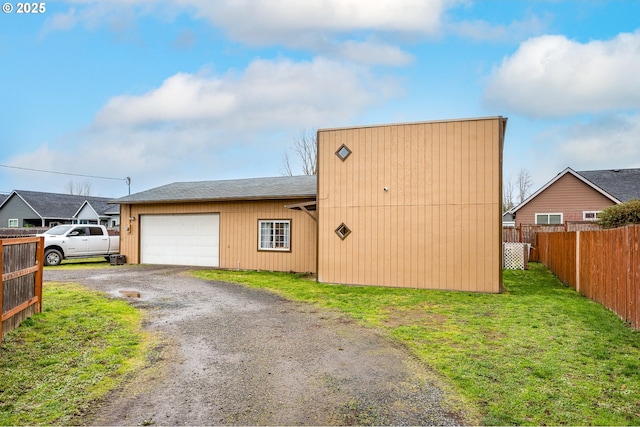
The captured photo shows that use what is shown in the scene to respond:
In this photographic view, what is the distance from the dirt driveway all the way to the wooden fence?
5.85 ft

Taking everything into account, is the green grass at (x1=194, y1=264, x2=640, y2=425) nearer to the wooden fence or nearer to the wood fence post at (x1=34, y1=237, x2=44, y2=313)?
the wood fence post at (x1=34, y1=237, x2=44, y2=313)

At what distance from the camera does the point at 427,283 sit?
1056cm

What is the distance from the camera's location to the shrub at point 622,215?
1077 centimetres

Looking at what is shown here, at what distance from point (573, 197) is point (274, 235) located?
17052mm

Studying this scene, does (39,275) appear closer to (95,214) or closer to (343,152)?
(343,152)

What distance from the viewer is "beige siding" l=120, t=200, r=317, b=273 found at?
14.0 metres

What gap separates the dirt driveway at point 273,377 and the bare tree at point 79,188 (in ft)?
201

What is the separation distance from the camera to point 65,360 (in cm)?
461

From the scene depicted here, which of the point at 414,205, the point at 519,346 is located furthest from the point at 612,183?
the point at 519,346

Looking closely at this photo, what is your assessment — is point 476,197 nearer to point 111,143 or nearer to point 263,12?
point 263,12

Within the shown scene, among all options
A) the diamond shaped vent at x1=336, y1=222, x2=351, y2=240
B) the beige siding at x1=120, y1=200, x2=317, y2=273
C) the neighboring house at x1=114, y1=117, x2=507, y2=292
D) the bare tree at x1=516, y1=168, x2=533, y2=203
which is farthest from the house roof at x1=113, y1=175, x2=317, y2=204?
the bare tree at x1=516, y1=168, x2=533, y2=203

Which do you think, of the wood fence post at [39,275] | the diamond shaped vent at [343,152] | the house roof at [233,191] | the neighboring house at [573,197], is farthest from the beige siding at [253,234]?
the neighboring house at [573,197]

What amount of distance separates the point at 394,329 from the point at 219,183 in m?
14.1

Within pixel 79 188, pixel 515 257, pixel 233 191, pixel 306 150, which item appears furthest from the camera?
pixel 79 188
